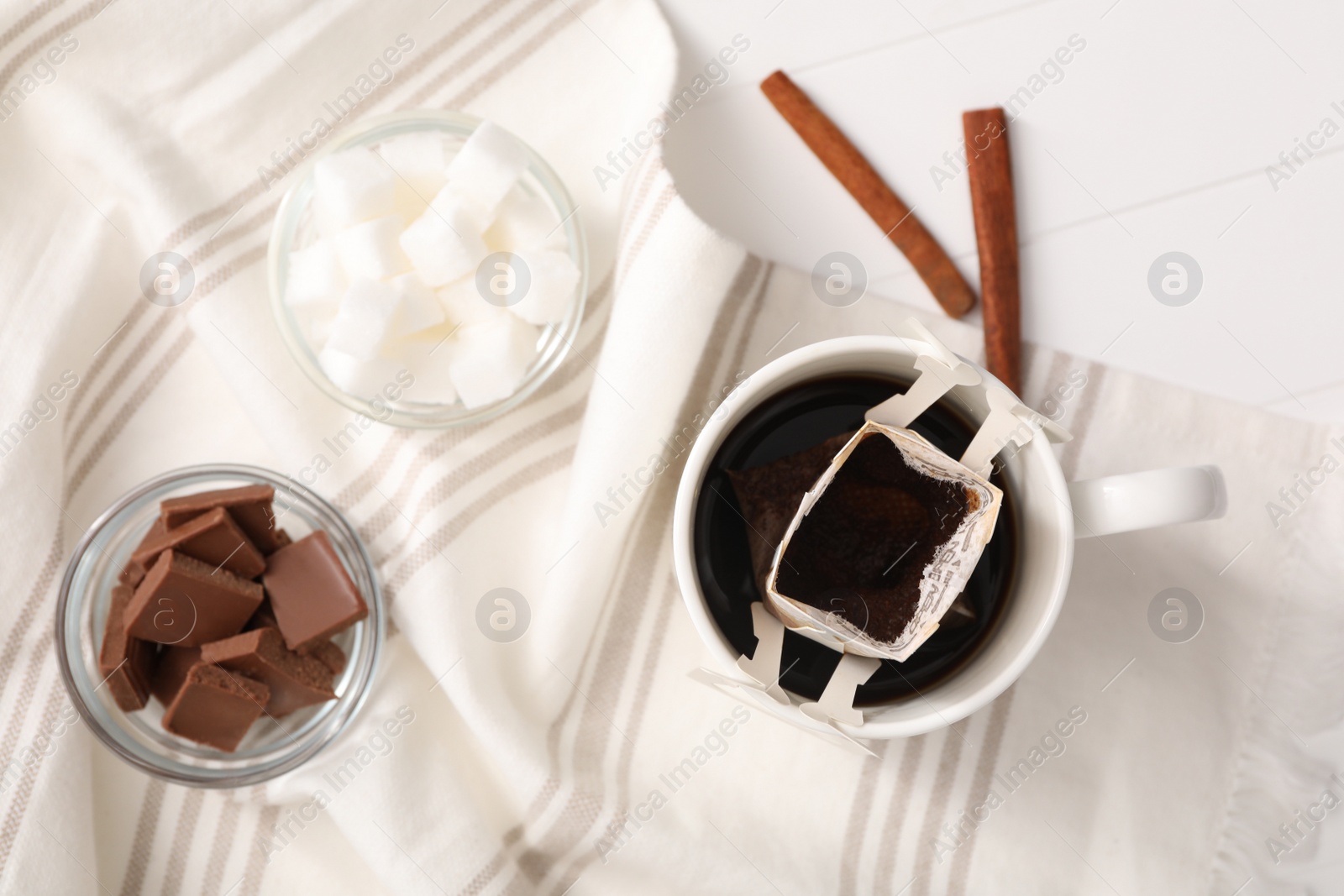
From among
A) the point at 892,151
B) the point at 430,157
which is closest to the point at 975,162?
the point at 892,151

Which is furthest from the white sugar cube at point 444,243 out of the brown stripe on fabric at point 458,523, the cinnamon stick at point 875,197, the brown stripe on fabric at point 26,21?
the brown stripe on fabric at point 26,21

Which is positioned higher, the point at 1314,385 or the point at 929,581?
the point at 929,581

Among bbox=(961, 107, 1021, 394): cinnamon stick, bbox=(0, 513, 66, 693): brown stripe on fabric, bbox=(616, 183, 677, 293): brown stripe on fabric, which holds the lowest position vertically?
bbox=(961, 107, 1021, 394): cinnamon stick

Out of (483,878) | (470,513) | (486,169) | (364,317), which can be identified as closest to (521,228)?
(486,169)

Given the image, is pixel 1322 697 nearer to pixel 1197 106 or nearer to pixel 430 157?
pixel 1197 106

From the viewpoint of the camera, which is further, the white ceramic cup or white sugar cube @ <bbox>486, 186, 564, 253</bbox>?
white sugar cube @ <bbox>486, 186, 564, 253</bbox>

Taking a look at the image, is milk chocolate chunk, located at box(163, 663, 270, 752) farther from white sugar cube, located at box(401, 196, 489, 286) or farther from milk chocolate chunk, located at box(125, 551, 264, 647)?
white sugar cube, located at box(401, 196, 489, 286)

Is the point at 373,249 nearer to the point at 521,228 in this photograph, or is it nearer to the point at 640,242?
the point at 521,228

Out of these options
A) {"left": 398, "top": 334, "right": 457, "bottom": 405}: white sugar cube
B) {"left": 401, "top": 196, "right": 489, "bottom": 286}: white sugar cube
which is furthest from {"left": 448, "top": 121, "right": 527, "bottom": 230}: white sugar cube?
{"left": 398, "top": 334, "right": 457, "bottom": 405}: white sugar cube
